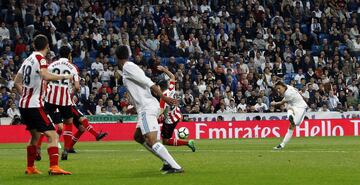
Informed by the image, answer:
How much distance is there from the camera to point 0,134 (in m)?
33.0

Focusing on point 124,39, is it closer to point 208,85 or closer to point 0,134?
point 208,85

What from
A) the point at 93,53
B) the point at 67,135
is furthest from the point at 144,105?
the point at 93,53

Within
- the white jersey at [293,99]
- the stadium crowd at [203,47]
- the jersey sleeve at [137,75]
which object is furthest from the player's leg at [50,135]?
the stadium crowd at [203,47]

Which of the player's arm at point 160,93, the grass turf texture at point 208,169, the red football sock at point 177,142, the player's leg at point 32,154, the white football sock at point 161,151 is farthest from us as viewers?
the red football sock at point 177,142

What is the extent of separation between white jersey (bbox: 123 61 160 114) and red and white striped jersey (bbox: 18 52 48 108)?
58.2 inches

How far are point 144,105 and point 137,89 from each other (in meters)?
0.30

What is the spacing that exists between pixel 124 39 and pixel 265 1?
9.15 meters

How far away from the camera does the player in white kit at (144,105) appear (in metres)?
15.3

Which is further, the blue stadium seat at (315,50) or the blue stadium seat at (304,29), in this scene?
the blue stadium seat at (304,29)

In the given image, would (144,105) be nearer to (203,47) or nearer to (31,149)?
(31,149)

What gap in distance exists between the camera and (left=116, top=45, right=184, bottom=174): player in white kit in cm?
1526

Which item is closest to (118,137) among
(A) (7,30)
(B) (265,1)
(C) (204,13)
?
(A) (7,30)

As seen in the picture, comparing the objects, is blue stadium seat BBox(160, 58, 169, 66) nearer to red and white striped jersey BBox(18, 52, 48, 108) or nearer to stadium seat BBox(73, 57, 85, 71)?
stadium seat BBox(73, 57, 85, 71)

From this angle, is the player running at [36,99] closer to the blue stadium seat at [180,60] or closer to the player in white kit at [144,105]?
the player in white kit at [144,105]
